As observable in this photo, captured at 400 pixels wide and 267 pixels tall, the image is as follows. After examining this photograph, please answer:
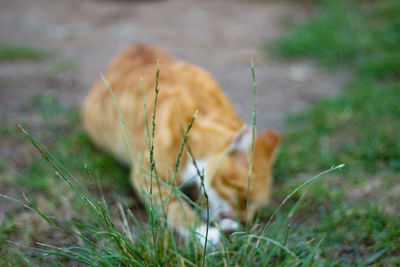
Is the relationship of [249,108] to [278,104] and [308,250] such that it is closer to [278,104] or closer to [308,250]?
[278,104]

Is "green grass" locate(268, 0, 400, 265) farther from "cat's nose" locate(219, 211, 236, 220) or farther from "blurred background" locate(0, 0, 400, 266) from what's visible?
"cat's nose" locate(219, 211, 236, 220)

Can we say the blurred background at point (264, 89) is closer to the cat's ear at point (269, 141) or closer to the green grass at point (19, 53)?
the green grass at point (19, 53)

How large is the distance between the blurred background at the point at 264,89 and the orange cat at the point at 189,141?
0.83 ft

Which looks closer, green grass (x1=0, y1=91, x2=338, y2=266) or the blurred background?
green grass (x1=0, y1=91, x2=338, y2=266)

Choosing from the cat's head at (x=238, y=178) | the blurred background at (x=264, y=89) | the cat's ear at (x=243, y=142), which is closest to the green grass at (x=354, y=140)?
the blurred background at (x=264, y=89)

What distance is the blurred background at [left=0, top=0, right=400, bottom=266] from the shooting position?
6.66 ft

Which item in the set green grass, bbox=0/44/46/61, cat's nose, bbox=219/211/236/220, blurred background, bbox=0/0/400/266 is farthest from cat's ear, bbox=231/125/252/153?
green grass, bbox=0/44/46/61

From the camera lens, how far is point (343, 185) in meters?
2.30

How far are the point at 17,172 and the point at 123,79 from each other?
923 mm

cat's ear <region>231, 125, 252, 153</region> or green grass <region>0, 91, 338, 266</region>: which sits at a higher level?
cat's ear <region>231, 125, 252, 153</region>

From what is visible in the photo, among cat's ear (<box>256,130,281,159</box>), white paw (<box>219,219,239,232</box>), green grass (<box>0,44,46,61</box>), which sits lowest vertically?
white paw (<box>219,219,239,232</box>)

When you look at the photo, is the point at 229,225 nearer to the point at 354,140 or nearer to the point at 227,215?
the point at 227,215

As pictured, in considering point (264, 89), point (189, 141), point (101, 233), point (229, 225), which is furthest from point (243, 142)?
point (264, 89)

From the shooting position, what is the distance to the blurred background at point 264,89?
2.03 metres
